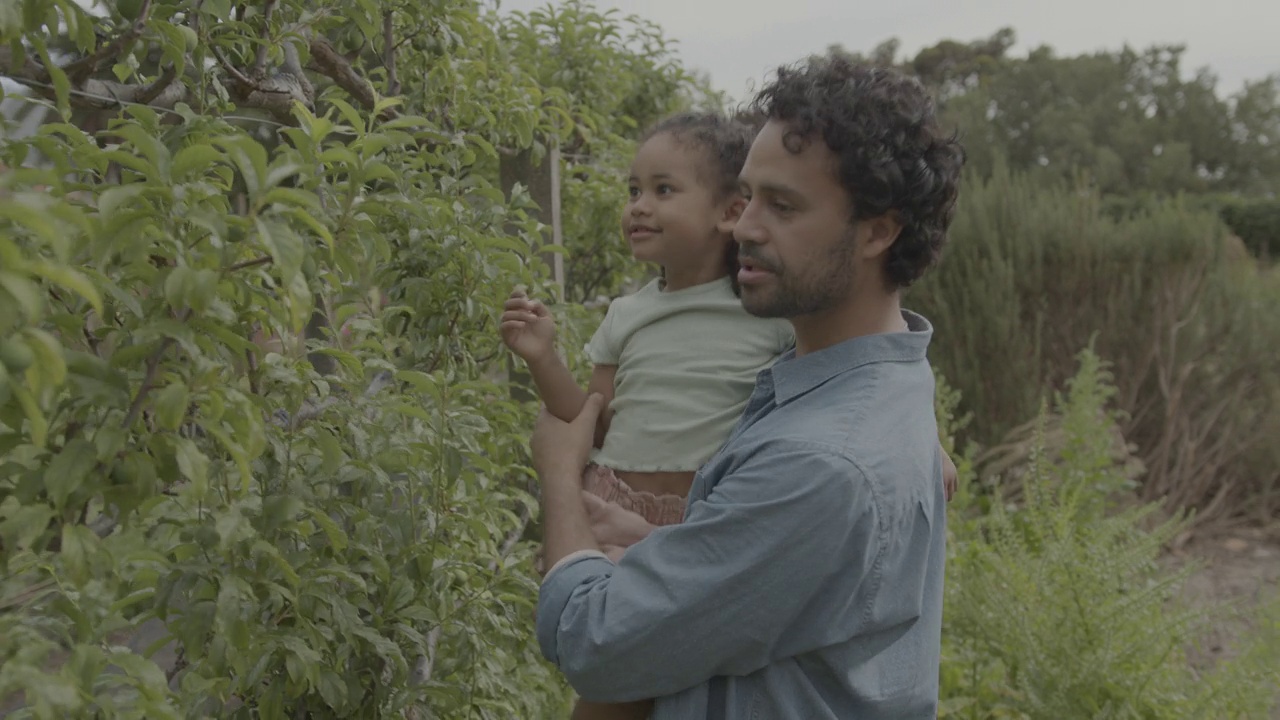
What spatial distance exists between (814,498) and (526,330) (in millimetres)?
736

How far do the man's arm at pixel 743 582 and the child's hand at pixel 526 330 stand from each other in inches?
22.5

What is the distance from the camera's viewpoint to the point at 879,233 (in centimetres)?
153

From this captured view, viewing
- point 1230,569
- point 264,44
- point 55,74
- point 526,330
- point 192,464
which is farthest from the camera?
point 1230,569

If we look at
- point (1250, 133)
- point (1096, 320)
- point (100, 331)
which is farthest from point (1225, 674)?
point (1250, 133)

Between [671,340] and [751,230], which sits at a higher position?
[751,230]

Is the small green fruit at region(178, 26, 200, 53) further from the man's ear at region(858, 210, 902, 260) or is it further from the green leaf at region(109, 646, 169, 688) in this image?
the man's ear at region(858, 210, 902, 260)

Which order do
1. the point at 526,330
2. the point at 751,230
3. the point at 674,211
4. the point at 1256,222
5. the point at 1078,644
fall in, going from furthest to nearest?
1. the point at 1256,222
2. the point at 1078,644
3. the point at 674,211
4. the point at 526,330
5. the point at 751,230

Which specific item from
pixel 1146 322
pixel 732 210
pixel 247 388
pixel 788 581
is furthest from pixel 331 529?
pixel 1146 322

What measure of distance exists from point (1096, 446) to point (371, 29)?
3844 millimetres

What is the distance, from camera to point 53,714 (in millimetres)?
984

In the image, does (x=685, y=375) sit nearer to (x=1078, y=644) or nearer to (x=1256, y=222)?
(x=1078, y=644)

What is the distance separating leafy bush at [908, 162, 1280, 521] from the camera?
21.8 ft

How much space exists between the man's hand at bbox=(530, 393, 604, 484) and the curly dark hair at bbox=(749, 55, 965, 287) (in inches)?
21.8

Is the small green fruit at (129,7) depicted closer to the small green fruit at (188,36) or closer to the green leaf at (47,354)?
the small green fruit at (188,36)
